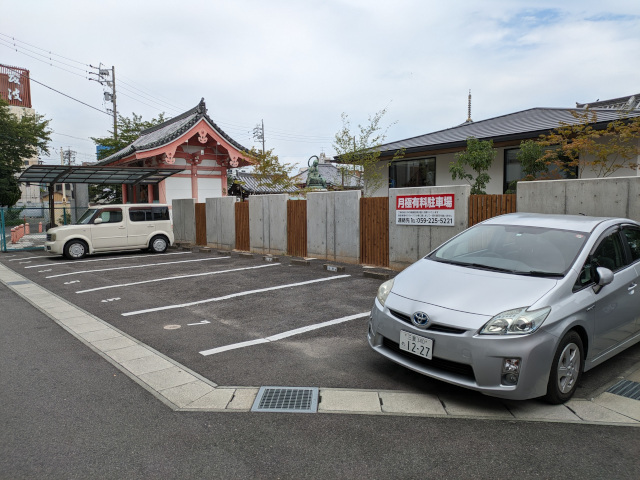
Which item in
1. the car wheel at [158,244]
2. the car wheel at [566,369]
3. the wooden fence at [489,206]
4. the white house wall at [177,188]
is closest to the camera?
the car wheel at [566,369]

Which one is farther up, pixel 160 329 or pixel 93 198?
pixel 93 198

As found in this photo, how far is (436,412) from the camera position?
338cm

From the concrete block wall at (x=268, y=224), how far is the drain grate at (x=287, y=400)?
27.3 ft

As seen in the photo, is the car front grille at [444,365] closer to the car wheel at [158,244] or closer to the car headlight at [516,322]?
the car headlight at [516,322]

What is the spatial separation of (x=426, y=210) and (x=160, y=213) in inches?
374

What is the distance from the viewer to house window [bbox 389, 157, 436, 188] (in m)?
14.5

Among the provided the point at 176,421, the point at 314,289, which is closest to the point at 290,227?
the point at 314,289

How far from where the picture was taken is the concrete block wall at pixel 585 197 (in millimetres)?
6336

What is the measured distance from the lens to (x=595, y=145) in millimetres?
9844

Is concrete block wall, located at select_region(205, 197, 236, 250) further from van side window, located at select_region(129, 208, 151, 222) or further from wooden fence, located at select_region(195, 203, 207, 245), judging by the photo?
van side window, located at select_region(129, 208, 151, 222)

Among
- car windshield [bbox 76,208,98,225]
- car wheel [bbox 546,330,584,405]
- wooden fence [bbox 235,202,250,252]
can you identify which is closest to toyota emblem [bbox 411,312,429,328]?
car wheel [bbox 546,330,584,405]

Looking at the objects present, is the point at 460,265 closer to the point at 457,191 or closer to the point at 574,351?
the point at 574,351

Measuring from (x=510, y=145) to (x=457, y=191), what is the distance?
211 inches

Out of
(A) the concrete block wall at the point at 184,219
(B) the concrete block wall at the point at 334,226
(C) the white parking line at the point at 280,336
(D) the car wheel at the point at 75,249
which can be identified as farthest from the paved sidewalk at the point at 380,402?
(A) the concrete block wall at the point at 184,219
